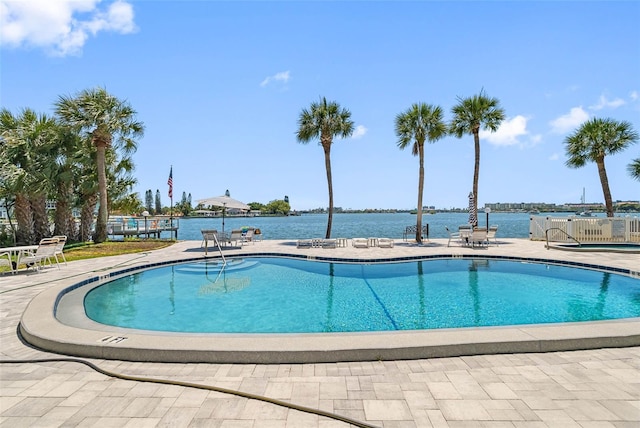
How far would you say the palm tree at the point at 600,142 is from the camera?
60.9 ft

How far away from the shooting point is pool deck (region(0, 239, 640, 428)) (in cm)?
260

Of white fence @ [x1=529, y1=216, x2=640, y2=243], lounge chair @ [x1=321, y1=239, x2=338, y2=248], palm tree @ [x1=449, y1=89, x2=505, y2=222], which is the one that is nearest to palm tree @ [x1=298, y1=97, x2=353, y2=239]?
lounge chair @ [x1=321, y1=239, x2=338, y2=248]

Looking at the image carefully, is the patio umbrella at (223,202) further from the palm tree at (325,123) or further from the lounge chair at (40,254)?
the lounge chair at (40,254)

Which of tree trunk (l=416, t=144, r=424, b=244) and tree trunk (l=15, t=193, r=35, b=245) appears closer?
tree trunk (l=15, t=193, r=35, b=245)

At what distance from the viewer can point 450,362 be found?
12.1ft

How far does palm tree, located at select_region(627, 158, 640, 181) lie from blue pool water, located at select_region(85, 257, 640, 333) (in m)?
13.7

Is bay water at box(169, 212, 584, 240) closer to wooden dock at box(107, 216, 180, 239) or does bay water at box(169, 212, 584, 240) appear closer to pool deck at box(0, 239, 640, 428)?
wooden dock at box(107, 216, 180, 239)

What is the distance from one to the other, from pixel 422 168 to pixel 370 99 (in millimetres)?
4996

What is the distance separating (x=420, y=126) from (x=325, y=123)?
5.18m

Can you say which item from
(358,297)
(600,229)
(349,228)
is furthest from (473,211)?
(349,228)

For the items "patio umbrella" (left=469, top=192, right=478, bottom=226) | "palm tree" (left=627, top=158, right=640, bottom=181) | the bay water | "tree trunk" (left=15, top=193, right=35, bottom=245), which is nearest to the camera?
"tree trunk" (left=15, top=193, right=35, bottom=245)

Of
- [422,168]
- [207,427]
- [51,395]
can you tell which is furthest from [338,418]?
[422,168]

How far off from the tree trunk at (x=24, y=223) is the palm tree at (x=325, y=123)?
14735mm

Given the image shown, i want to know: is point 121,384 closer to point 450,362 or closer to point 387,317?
point 450,362
